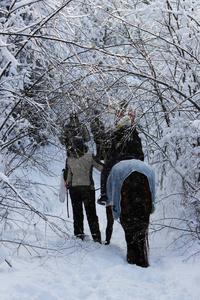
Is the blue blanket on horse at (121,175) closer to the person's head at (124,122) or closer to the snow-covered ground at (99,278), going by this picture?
the person's head at (124,122)

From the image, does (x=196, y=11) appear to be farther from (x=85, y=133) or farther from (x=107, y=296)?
(x=107, y=296)

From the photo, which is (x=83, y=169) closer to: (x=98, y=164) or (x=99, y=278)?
(x=98, y=164)

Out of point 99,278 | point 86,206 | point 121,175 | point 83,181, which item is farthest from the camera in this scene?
point 86,206

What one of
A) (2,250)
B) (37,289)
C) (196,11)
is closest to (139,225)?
(37,289)

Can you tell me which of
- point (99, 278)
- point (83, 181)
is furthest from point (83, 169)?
point (99, 278)

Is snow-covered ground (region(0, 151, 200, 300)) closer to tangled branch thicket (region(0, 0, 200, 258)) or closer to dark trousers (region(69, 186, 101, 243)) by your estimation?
tangled branch thicket (region(0, 0, 200, 258))

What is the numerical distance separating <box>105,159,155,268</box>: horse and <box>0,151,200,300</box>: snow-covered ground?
0.73 ft

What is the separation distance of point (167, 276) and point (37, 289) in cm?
163

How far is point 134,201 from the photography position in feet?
17.0

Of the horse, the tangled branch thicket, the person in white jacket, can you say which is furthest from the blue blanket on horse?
the person in white jacket

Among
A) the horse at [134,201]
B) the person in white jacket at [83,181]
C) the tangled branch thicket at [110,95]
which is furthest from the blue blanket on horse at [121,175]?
the person in white jacket at [83,181]

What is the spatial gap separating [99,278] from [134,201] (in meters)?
1.20

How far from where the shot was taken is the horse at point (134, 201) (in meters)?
5.04

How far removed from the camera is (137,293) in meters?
4.04
